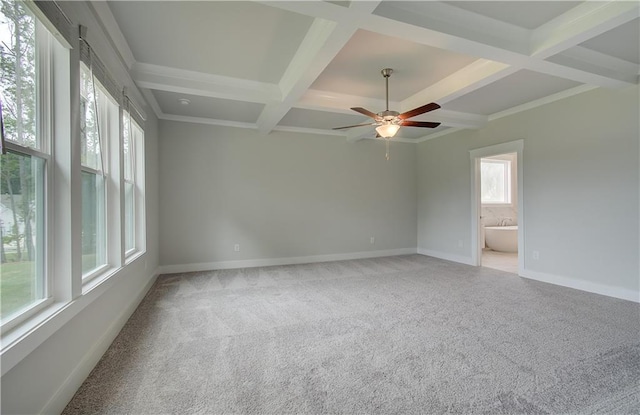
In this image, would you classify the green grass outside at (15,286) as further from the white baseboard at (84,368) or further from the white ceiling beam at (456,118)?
the white ceiling beam at (456,118)

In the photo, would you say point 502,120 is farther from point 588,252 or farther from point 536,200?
point 588,252

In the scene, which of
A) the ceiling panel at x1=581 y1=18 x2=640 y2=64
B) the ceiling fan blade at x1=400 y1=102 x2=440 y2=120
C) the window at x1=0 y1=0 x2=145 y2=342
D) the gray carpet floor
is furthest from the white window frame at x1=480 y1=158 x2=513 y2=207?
the window at x1=0 y1=0 x2=145 y2=342

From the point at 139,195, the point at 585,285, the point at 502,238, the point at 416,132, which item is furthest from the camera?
the point at 502,238

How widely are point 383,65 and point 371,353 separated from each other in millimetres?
2846

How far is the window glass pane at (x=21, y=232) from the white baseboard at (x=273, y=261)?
3.31 m

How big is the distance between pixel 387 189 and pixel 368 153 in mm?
902

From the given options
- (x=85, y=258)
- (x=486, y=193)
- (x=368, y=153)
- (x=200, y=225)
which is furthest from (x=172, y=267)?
(x=486, y=193)

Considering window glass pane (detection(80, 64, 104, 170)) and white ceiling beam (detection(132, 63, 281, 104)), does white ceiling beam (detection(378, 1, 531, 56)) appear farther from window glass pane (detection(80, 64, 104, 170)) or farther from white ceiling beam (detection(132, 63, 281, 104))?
window glass pane (detection(80, 64, 104, 170))

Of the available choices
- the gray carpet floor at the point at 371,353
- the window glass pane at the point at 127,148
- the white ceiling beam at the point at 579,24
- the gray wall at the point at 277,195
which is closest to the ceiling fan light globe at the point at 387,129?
the white ceiling beam at the point at 579,24

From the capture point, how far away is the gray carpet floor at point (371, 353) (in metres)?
1.66

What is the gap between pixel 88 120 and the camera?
2.15 metres

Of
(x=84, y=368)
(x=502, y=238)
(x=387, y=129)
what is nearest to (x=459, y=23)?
(x=387, y=129)

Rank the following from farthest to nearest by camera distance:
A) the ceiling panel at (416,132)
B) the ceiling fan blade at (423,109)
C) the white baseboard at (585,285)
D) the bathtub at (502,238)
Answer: the bathtub at (502,238)
the ceiling panel at (416,132)
the white baseboard at (585,285)
the ceiling fan blade at (423,109)

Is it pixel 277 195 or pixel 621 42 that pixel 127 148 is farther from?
pixel 621 42
